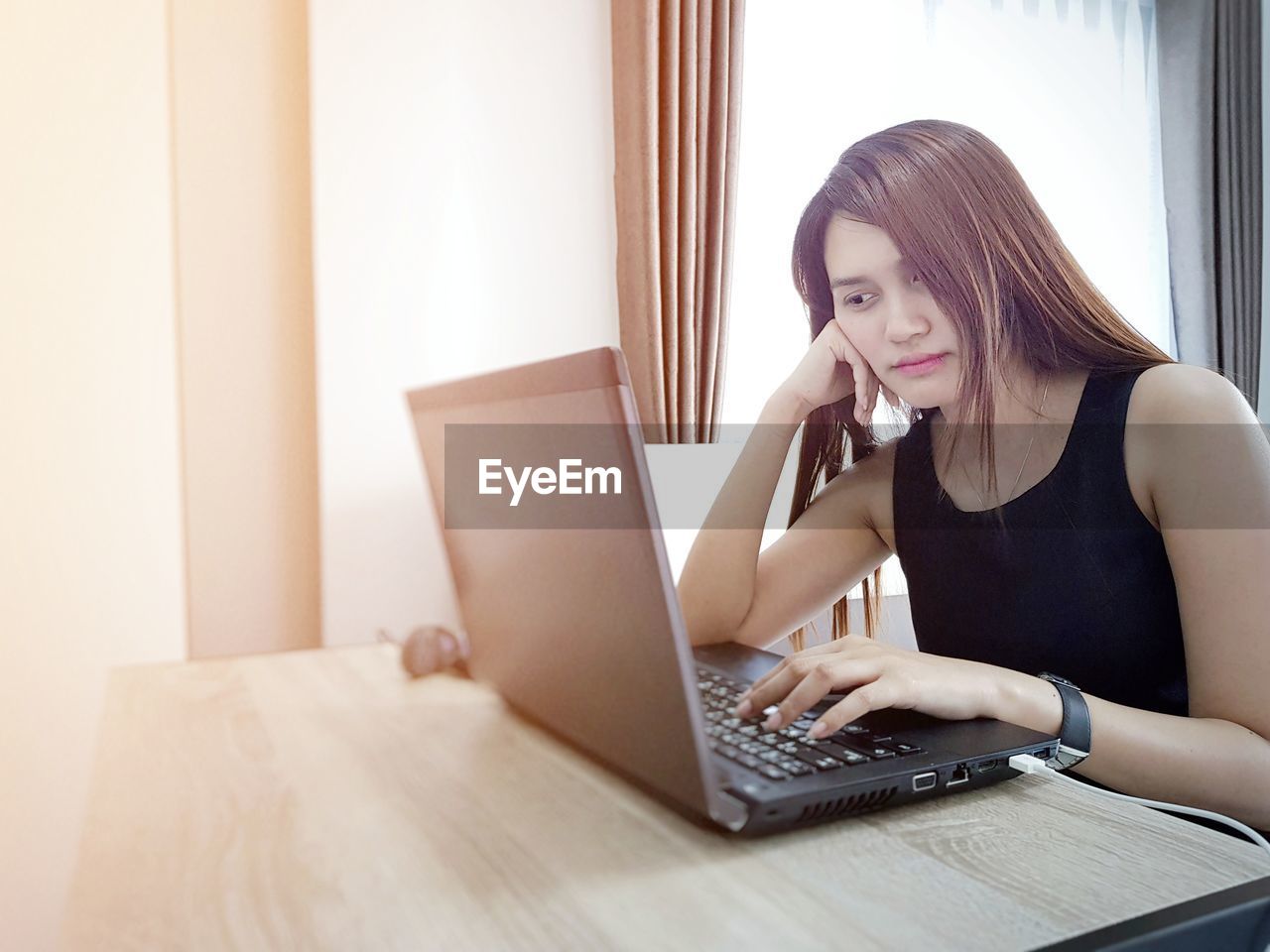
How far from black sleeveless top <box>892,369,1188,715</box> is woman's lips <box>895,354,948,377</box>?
0.17 metres

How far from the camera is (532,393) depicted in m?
0.57

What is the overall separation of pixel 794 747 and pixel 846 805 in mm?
70

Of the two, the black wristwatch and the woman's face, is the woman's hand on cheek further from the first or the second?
the woman's face

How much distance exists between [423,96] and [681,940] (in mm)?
1882

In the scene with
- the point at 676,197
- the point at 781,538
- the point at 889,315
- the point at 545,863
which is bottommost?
the point at 545,863

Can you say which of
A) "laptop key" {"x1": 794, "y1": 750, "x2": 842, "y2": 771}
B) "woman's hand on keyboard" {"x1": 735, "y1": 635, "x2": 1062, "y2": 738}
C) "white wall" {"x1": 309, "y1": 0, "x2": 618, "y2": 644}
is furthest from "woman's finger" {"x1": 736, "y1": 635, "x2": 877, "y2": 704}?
"white wall" {"x1": 309, "y1": 0, "x2": 618, "y2": 644}

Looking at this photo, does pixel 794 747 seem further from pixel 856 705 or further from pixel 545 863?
pixel 545 863

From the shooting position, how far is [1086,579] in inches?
42.3

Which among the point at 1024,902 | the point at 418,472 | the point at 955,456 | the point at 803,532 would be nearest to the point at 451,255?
the point at 418,472

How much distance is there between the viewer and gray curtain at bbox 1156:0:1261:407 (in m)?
2.98

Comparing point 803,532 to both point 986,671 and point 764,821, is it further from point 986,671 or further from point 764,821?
point 764,821

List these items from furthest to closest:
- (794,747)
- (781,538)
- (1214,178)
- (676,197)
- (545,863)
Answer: (1214,178), (676,197), (781,538), (794,747), (545,863)

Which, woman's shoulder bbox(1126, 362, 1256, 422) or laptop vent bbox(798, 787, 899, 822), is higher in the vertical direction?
woman's shoulder bbox(1126, 362, 1256, 422)

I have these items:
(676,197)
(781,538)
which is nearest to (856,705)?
(781,538)
